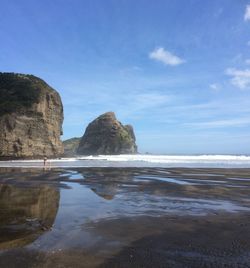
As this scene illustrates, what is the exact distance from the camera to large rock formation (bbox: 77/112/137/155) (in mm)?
129500

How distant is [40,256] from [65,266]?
774 mm

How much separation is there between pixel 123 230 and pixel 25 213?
393 cm

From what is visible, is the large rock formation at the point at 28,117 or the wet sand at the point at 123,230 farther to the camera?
the large rock formation at the point at 28,117

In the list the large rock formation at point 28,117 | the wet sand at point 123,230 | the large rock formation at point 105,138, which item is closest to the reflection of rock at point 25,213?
the wet sand at point 123,230

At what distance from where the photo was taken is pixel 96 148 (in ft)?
429

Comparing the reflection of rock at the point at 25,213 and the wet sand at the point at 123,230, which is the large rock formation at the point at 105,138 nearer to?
the reflection of rock at the point at 25,213

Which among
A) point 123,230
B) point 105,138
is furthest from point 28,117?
point 105,138

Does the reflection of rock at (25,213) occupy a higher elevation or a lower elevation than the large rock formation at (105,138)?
lower

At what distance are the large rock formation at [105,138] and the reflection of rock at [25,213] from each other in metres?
111

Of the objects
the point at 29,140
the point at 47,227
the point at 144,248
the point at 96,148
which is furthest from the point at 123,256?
the point at 96,148

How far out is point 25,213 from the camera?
37.6 ft

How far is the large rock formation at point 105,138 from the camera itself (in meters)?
130

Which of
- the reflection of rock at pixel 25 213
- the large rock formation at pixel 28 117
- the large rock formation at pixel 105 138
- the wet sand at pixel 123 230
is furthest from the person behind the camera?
the large rock formation at pixel 105 138

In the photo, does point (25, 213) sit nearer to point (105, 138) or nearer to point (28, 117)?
point (28, 117)
